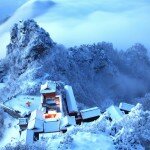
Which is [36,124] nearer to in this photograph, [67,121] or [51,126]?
[51,126]

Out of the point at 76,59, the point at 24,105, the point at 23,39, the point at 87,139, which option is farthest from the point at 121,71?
the point at 87,139

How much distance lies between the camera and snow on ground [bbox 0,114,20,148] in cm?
3482

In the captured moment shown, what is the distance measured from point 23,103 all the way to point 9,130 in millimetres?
3526

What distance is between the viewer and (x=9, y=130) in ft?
121

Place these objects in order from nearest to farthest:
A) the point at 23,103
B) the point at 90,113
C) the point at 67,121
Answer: the point at 67,121, the point at 90,113, the point at 23,103

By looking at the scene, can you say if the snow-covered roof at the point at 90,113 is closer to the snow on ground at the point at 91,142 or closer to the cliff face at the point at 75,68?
the cliff face at the point at 75,68

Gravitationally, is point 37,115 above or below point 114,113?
above

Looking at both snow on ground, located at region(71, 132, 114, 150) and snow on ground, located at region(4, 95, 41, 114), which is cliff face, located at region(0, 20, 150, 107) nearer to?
snow on ground, located at region(4, 95, 41, 114)

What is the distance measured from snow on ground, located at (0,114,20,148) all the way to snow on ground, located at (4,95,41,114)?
108 cm

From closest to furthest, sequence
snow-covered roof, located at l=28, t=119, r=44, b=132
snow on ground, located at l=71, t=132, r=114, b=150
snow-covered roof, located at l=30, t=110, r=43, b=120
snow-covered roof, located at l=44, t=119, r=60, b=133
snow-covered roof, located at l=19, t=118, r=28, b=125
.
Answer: snow on ground, located at l=71, t=132, r=114, b=150 → snow-covered roof, located at l=28, t=119, r=44, b=132 → snow-covered roof, located at l=44, t=119, r=60, b=133 → snow-covered roof, located at l=30, t=110, r=43, b=120 → snow-covered roof, located at l=19, t=118, r=28, b=125

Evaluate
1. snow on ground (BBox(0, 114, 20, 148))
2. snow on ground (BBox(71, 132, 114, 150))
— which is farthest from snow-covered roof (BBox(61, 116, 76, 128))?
snow on ground (BBox(71, 132, 114, 150))

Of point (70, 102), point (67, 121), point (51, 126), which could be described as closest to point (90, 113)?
point (70, 102)

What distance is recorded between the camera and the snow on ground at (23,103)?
38.4m

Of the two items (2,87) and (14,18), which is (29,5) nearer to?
(14,18)
